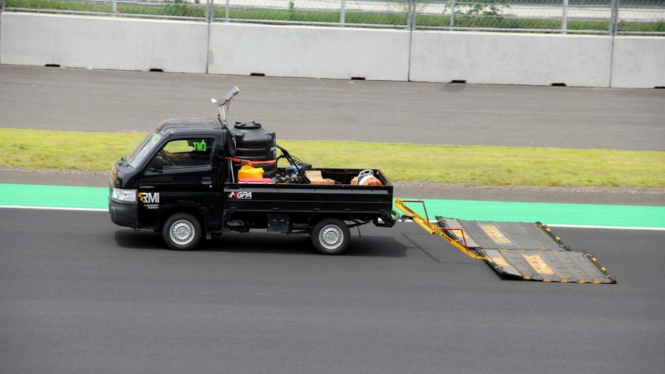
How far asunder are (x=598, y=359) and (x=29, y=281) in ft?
20.6

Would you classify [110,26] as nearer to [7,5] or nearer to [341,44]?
[7,5]

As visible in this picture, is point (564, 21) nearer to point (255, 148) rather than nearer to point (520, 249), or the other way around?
point (520, 249)

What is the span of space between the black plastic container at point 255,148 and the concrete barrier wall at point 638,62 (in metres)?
16.4

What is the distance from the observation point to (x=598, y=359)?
29.7ft

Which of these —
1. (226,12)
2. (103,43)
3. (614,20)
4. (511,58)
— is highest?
(614,20)

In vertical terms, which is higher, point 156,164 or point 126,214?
point 156,164

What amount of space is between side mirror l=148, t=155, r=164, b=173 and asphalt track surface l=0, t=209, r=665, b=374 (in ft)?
3.49

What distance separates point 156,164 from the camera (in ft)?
39.9

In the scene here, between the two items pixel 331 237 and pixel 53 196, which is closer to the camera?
pixel 331 237

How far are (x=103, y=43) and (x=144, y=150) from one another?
47.5 ft

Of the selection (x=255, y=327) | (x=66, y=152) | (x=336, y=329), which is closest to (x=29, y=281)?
(x=255, y=327)

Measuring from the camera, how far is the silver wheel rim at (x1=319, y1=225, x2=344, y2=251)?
12.4 meters

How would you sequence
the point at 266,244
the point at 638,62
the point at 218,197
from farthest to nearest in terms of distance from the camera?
the point at 638,62
the point at 266,244
the point at 218,197

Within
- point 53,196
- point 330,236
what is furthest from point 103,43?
point 330,236
